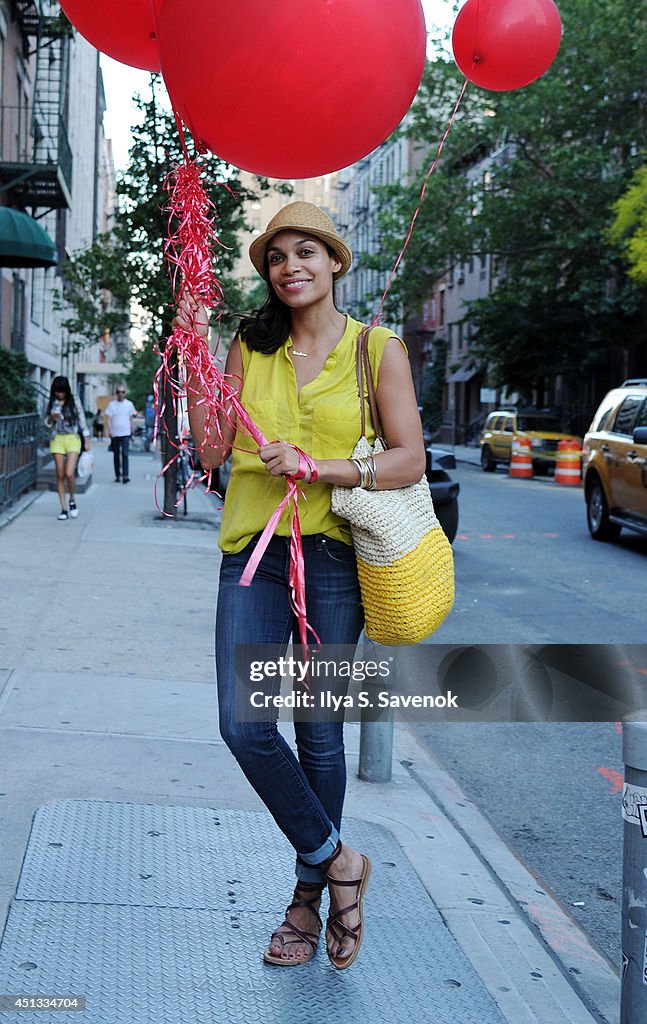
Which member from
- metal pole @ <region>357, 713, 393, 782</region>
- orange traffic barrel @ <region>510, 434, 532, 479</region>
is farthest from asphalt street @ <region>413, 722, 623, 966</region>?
orange traffic barrel @ <region>510, 434, 532, 479</region>

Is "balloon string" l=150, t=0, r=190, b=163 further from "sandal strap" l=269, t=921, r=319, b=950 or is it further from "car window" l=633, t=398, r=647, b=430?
"car window" l=633, t=398, r=647, b=430

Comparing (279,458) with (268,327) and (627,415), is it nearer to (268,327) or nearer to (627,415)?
(268,327)

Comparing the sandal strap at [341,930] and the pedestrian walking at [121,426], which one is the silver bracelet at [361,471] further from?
the pedestrian walking at [121,426]

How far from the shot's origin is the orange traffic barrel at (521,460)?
2936 centimetres

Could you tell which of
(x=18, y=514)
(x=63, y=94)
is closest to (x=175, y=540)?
(x=18, y=514)

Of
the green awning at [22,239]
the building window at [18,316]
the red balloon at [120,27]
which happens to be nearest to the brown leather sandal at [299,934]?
the red balloon at [120,27]

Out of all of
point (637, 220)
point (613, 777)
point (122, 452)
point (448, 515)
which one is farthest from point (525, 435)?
point (613, 777)

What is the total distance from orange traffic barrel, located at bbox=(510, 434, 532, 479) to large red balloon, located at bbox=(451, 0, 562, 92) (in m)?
25.4

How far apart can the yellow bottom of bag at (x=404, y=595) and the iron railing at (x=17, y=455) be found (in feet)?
37.9

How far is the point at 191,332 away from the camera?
3.15m

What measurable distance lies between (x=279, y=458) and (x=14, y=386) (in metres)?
16.4

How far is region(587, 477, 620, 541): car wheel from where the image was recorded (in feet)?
47.7

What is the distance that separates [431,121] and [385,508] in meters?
29.5

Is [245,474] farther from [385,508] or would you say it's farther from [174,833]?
[174,833]
